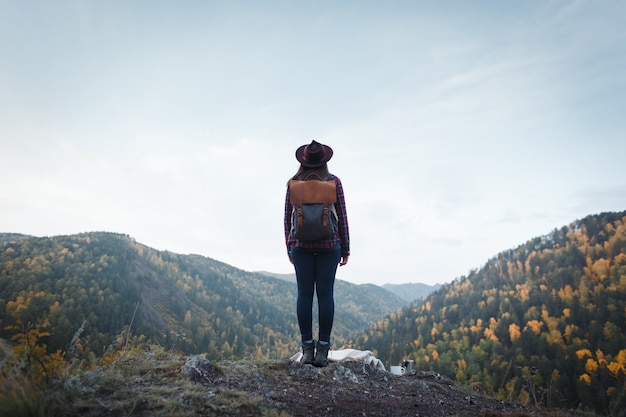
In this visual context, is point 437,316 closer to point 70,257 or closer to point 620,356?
point 620,356

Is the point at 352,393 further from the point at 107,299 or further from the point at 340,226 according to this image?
the point at 107,299

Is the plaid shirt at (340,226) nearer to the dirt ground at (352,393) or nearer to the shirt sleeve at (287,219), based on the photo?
the shirt sleeve at (287,219)

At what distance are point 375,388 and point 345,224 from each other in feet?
9.03

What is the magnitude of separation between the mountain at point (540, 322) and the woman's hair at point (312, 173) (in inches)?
2396

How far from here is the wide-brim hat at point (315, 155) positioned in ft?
15.9

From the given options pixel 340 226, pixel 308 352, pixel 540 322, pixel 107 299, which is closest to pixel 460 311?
pixel 540 322

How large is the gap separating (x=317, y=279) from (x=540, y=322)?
429 feet

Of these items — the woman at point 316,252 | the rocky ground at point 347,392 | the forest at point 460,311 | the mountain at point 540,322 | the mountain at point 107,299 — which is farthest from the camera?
the mountain at point 107,299

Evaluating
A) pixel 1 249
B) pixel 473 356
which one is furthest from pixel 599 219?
pixel 1 249

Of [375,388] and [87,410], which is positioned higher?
[87,410]

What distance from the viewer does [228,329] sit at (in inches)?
5453

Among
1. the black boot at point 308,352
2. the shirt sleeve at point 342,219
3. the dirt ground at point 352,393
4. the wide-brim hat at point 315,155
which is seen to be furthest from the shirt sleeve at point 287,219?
the dirt ground at point 352,393

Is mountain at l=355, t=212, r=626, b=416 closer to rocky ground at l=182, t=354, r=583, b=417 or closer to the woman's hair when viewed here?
rocky ground at l=182, t=354, r=583, b=417

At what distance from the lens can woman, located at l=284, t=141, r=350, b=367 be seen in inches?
184
